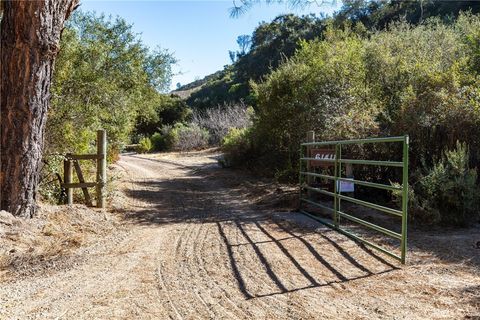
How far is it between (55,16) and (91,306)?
4.92 meters

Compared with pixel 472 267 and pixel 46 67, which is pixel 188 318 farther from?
pixel 46 67

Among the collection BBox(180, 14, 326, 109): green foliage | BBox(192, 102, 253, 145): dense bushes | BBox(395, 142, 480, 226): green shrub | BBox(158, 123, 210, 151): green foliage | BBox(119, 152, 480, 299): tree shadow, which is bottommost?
→ BBox(119, 152, 480, 299): tree shadow

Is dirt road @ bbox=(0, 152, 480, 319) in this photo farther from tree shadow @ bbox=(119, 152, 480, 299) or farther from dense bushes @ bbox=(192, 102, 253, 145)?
dense bushes @ bbox=(192, 102, 253, 145)

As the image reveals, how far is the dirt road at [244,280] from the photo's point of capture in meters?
3.62

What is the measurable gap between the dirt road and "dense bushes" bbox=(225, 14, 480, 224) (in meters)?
1.51

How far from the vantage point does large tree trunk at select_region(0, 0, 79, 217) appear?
6.31m

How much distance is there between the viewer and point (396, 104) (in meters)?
10.2

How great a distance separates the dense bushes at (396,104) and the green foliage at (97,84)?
4.70 metres

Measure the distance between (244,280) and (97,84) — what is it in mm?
8185

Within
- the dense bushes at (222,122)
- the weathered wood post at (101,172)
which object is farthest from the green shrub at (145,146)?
the weathered wood post at (101,172)

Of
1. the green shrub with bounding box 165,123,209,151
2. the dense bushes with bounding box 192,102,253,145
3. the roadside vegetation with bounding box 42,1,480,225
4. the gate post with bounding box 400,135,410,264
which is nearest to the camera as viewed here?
the gate post with bounding box 400,135,410,264

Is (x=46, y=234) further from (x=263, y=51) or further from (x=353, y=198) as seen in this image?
(x=263, y=51)

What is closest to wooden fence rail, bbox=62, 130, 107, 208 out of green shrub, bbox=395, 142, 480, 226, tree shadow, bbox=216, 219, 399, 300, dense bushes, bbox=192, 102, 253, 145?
tree shadow, bbox=216, 219, 399, 300

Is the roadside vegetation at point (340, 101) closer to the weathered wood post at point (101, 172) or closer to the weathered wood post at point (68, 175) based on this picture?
the weathered wood post at point (68, 175)
